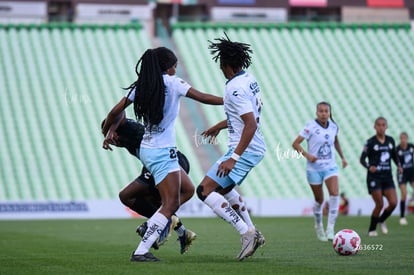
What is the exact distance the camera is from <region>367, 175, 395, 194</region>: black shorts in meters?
17.6

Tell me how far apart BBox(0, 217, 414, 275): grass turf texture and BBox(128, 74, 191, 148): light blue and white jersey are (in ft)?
4.54

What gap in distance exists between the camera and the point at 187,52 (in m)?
36.3

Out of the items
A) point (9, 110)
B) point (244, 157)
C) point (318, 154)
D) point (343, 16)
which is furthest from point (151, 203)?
point (343, 16)

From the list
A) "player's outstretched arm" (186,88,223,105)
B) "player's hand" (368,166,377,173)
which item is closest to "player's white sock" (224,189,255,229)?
"player's outstretched arm" (186,88,223,105)

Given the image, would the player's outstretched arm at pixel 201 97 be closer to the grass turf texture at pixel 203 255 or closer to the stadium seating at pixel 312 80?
the grass turf texture at pixel 203 255

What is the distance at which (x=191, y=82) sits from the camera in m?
34.3

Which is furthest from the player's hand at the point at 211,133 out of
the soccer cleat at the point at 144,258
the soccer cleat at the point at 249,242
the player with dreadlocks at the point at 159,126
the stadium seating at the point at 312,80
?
the stadium seating at the point at 312,80

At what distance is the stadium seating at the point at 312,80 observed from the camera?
31.5 metres

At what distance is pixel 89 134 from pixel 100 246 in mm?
17786

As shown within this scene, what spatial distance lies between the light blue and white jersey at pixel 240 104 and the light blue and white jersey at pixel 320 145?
18.4ft

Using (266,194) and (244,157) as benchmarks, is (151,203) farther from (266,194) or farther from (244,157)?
(266,194)

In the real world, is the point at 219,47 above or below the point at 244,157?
above

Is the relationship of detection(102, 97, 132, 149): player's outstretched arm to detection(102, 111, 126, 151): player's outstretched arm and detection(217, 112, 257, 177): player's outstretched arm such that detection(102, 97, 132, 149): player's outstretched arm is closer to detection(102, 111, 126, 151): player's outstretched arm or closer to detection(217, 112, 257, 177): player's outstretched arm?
detection(102, 111, 126, 151): player's outstretched arm

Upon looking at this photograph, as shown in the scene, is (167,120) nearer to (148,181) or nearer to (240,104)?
(240,104)
